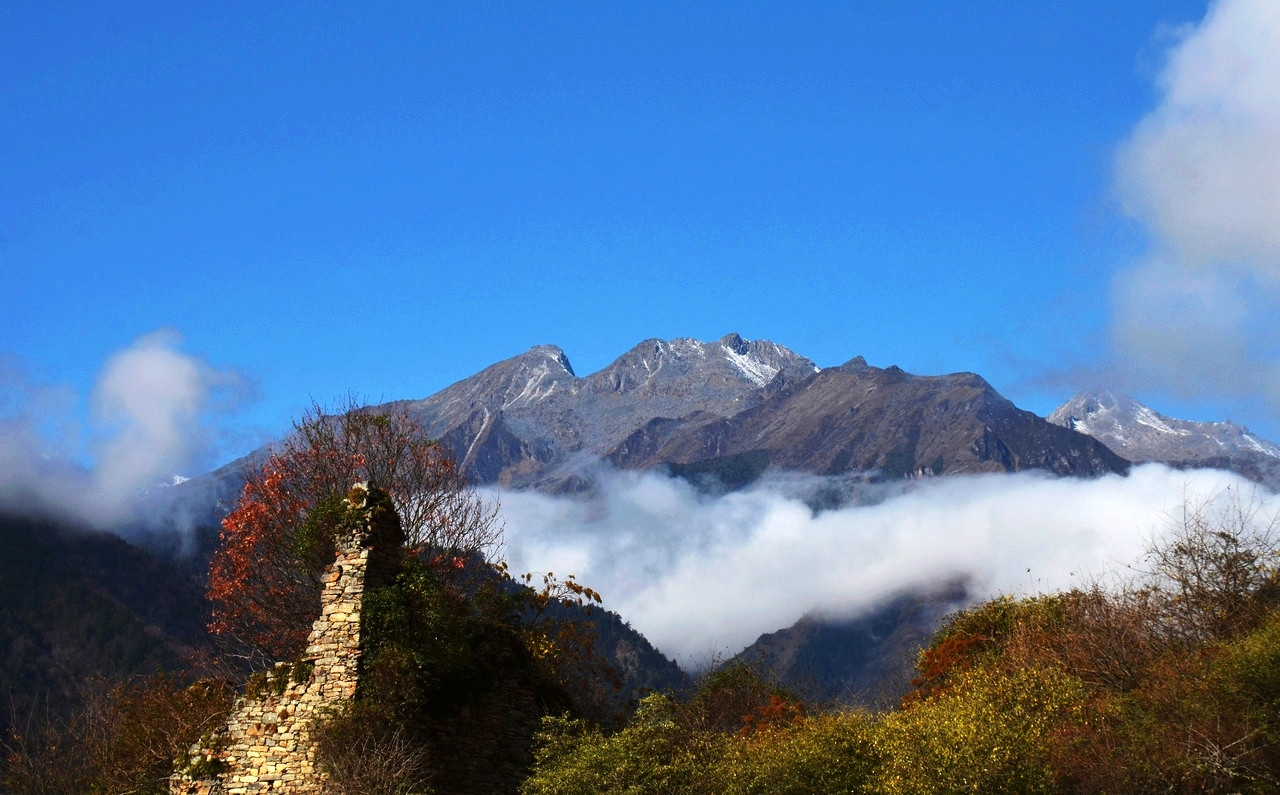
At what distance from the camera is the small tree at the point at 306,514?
37125 mm

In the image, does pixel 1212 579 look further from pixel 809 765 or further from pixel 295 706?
pixel 295 706

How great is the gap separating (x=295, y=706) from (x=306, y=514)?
11.4m

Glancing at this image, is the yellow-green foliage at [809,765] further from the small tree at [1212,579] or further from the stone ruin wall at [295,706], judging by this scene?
the small tree at [1212,579]

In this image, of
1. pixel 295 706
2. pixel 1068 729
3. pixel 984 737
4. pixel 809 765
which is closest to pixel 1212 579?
pixel 1068 729

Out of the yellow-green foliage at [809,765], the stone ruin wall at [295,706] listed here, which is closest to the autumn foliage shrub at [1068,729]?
the yellow-green foliage at [809,765]

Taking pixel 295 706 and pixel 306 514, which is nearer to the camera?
pixel 295 706

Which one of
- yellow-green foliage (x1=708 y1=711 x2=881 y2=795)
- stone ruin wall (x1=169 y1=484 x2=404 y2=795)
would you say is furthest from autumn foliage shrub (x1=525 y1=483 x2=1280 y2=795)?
stone ruin wall (x1=169 y1=484 x2=404 y2=795)

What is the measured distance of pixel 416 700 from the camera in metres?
27.7

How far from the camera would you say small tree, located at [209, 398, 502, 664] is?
37.1 meters

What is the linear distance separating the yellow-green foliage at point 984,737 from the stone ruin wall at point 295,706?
12022 millimetres

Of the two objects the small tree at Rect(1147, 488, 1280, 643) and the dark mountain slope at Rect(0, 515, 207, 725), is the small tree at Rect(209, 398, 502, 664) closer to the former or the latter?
the small tree at Rect(1147, 488, 1280, 643)

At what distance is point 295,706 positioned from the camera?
27109mm

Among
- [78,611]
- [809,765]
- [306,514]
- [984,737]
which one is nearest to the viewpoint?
[984,737]

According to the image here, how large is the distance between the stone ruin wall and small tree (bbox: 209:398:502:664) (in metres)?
6.93
